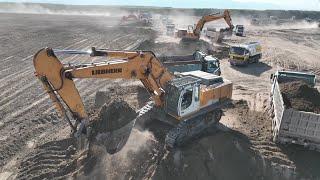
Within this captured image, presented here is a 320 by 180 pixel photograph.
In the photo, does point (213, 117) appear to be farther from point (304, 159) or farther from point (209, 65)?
point (209, 65)

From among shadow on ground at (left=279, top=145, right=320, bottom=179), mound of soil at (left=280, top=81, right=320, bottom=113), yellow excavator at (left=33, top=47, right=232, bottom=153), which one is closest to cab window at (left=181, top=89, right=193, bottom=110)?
yellow excavator at (left=33, top=47, right=232, bottom=153)

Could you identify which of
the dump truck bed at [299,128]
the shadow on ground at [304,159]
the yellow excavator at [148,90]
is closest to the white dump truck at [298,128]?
the dump truck bed at [299,128]

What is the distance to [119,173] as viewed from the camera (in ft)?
44.5

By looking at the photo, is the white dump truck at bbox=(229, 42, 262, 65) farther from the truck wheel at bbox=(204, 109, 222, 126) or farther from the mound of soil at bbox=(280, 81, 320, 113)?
the truck wheel at bbox=(204, 109, 222, 126)

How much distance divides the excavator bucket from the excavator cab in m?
1.60

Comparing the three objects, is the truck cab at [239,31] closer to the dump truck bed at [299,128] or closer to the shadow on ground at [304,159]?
the dump truck bed at [299,128]

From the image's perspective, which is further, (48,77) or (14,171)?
(14,171)

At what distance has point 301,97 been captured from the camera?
59.6 ft

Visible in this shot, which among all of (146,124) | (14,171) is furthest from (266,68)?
(14,171)

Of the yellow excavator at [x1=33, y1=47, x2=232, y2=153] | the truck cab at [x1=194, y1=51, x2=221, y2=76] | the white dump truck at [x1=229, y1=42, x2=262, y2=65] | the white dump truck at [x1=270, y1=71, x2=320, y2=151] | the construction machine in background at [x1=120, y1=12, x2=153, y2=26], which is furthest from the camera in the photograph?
the construction machine in background at [x1=120, y1=12, x2=153, y2=26]

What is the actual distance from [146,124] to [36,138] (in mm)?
4995

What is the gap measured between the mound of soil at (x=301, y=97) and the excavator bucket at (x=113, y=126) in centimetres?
702

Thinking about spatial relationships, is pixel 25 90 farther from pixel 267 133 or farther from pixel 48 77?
pixel 267 133

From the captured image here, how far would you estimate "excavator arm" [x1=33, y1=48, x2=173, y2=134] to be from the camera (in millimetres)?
11898
